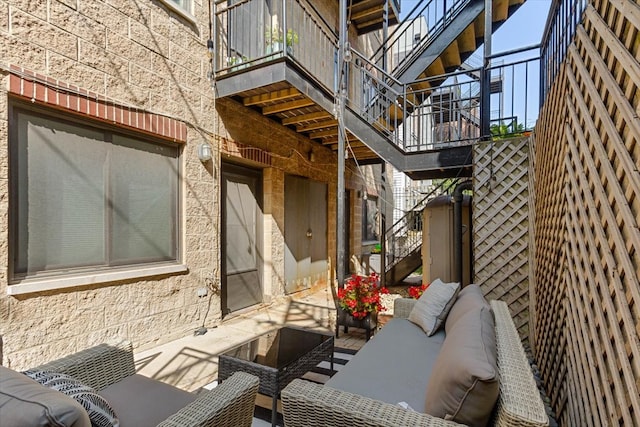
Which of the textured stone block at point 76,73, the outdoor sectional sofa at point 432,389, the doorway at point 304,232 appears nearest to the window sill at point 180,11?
the textured stone block at point 76,73

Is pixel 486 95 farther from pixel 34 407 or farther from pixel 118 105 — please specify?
pixel 34 407

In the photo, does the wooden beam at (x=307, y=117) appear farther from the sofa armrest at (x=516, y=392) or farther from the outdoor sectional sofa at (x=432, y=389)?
the sofa armrest at (x=516, y=392)

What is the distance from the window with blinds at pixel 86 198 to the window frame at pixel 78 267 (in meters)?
0.01

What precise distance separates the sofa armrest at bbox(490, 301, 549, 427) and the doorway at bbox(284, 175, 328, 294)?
13.9ft

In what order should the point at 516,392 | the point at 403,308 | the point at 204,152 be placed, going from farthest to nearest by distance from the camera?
the point at 204,152, the point at 403,308, the point at 516,392

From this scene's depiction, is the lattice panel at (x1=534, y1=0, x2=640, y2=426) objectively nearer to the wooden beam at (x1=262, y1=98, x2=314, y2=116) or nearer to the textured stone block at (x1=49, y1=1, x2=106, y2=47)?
the wooden beam at (x1=262, y1=98, x2=314, y2=116)

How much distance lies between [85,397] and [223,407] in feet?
1.68

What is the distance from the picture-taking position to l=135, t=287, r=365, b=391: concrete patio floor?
291cm

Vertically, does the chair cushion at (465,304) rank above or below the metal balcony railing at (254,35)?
below

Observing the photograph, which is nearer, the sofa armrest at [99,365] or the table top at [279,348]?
the sofa armrest at [99,365]

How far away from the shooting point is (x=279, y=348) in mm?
2588

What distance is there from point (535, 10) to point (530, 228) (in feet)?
15.4

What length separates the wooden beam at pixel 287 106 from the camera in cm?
439

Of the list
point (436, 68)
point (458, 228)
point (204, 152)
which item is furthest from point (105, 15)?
point (436, 68)
